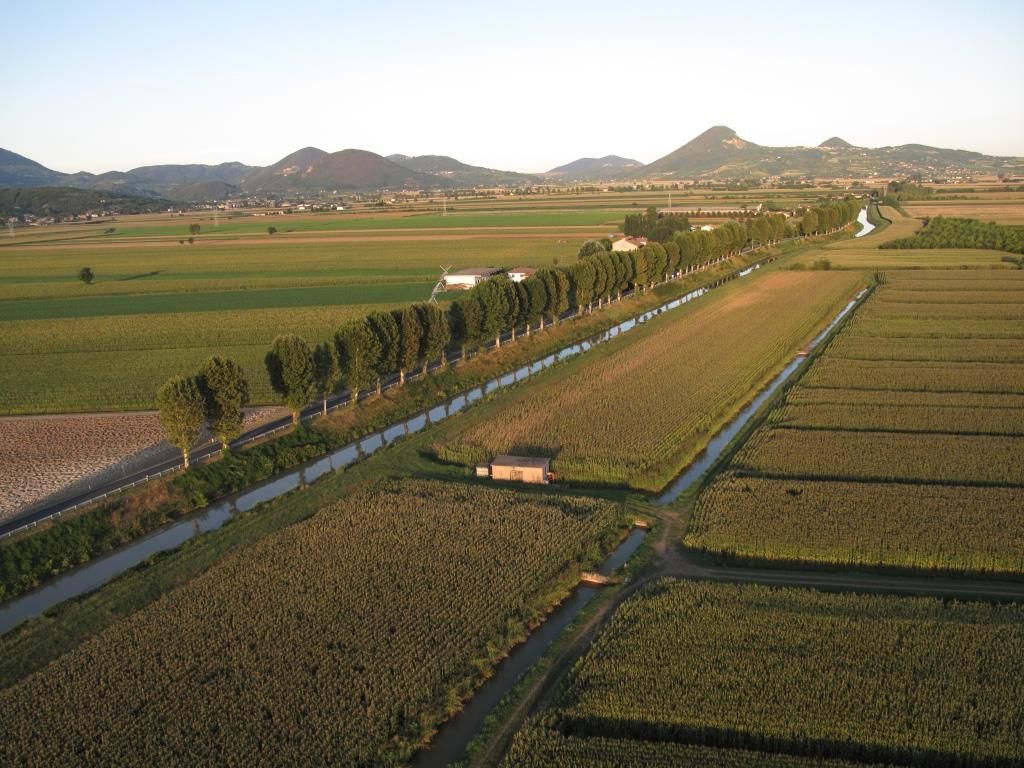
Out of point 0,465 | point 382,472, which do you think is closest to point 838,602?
point 382,472

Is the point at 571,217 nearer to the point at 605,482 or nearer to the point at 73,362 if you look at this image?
the point at 73,362

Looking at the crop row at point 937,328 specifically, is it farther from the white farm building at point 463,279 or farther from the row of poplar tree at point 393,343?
the white farm building at point 463,279

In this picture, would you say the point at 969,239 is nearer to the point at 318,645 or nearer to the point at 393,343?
the point at 393,343

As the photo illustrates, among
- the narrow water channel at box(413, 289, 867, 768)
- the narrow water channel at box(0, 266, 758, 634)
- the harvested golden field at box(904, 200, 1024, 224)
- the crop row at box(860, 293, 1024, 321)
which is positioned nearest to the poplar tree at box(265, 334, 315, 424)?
the narrow water channel at box(0, 266, 758, 634)

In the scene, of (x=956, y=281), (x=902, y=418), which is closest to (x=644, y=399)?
(x=902, y=418)

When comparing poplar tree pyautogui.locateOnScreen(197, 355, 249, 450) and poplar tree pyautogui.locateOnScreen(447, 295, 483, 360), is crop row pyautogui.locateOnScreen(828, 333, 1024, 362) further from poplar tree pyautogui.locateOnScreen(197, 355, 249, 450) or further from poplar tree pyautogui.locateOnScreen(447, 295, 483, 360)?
poplar tree pyautogui.locateOnScreen(197, 355, 249, 450)
